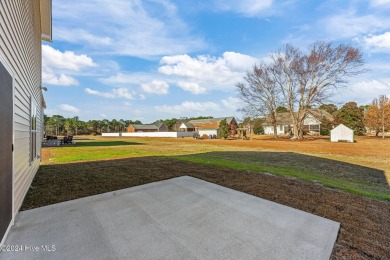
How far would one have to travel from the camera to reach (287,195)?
412cm

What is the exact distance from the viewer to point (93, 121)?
59.3 m

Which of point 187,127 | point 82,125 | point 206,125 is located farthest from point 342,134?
point 82,125

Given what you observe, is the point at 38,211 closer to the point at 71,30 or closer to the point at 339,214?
the point at 339,214

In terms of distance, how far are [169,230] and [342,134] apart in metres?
26.6

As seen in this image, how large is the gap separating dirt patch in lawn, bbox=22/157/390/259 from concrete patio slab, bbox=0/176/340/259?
0.86ft

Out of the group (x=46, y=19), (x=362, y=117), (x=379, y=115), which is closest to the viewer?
(x=46, y=19)

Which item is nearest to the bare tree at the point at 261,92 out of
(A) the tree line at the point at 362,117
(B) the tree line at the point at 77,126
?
(A) the tree line at the point at 362,117

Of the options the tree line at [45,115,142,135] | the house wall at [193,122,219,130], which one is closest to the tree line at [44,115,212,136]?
the tree line at [45,115,142,135]

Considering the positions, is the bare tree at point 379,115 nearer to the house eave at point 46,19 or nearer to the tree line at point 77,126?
the house eave at point 46,19

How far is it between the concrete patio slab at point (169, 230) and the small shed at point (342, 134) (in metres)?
24.7

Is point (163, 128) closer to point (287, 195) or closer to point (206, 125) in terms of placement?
point (206, 125)

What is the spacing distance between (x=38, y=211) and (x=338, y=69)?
1260 inches

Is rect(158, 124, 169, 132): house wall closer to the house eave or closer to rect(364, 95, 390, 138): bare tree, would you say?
rect(364, 95, 390, 138): bare tree

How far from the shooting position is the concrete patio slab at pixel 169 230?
6.90 feet
